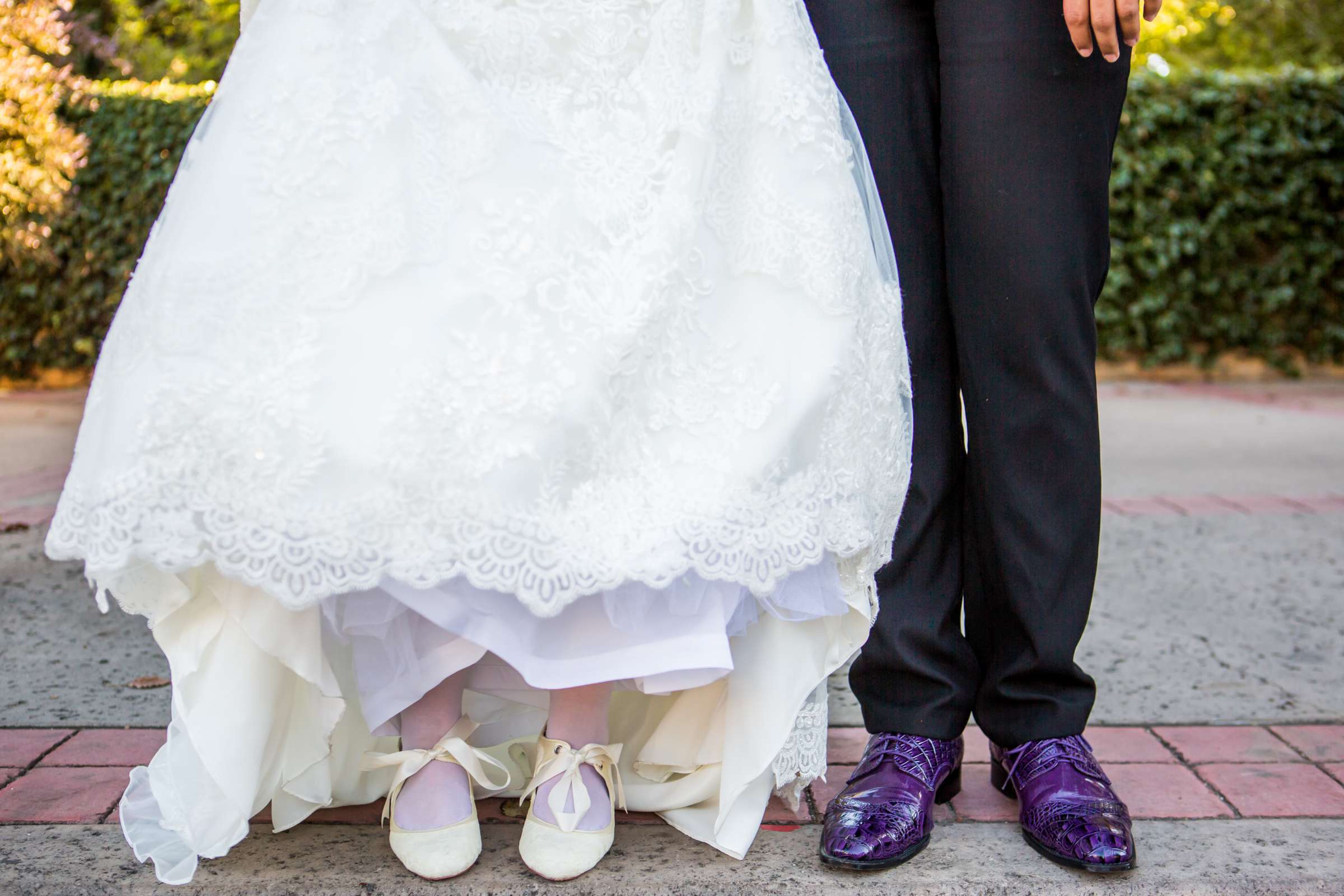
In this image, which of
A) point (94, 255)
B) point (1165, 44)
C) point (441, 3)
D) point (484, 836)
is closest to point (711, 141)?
point (441, 3)

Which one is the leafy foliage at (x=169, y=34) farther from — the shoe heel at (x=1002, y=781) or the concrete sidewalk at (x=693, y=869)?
the shoe heel at (x=1002, y=781)

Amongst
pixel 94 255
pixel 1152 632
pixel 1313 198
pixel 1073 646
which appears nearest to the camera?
pixel 1073 646

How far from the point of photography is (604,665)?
130cm

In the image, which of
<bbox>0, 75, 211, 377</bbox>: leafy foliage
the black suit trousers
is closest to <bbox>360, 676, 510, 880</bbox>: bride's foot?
the black suit trousers

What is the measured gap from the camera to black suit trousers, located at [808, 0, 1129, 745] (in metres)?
1.46

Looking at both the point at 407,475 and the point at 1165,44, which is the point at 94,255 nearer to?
the point at 407,475

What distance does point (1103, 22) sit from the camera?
1.36 metres

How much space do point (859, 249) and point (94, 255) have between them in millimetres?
5757

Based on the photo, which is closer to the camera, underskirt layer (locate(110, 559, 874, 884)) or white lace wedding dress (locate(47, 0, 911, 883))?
white lace wedding dress (locate(47, 0, 911, 883))

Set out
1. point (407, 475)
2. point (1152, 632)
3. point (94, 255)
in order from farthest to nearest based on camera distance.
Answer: point (94, 255), point (1152, 632), point (407, 475)

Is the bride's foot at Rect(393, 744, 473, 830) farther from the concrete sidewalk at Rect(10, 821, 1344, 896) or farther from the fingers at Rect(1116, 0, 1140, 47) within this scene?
the fingers at Rect(1116, 0, 1140, 47)

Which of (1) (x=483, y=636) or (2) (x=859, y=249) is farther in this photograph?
(2) (x=859, y=249)

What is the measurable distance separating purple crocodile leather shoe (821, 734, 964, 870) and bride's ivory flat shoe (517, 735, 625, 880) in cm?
29

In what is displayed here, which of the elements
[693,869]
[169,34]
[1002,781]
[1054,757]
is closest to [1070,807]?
[1054,757]
